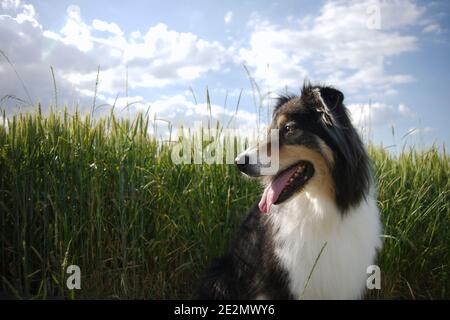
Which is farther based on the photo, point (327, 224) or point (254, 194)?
point (254, 194)

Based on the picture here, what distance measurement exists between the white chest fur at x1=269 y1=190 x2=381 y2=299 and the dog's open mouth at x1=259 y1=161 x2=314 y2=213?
11cm

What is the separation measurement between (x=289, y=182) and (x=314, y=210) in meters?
0.28

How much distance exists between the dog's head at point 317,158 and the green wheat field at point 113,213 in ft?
4.09

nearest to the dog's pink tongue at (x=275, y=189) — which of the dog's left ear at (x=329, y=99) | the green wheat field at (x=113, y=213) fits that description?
the dog's left ear at (x=329, y=99)

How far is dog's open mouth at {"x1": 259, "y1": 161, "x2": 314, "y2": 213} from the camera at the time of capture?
3.02 meters

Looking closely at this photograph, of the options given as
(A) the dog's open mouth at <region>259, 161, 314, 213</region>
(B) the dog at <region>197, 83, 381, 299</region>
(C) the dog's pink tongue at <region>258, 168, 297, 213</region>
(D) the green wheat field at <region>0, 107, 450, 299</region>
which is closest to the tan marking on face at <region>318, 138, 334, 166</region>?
(B) the dog at <region>197, 83, 381, 299</region>

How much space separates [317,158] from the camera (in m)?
3.04

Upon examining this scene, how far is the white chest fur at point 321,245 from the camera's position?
119 inches

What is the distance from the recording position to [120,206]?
393 cm

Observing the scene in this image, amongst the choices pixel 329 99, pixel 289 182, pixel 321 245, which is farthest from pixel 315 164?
pixel 321 245
